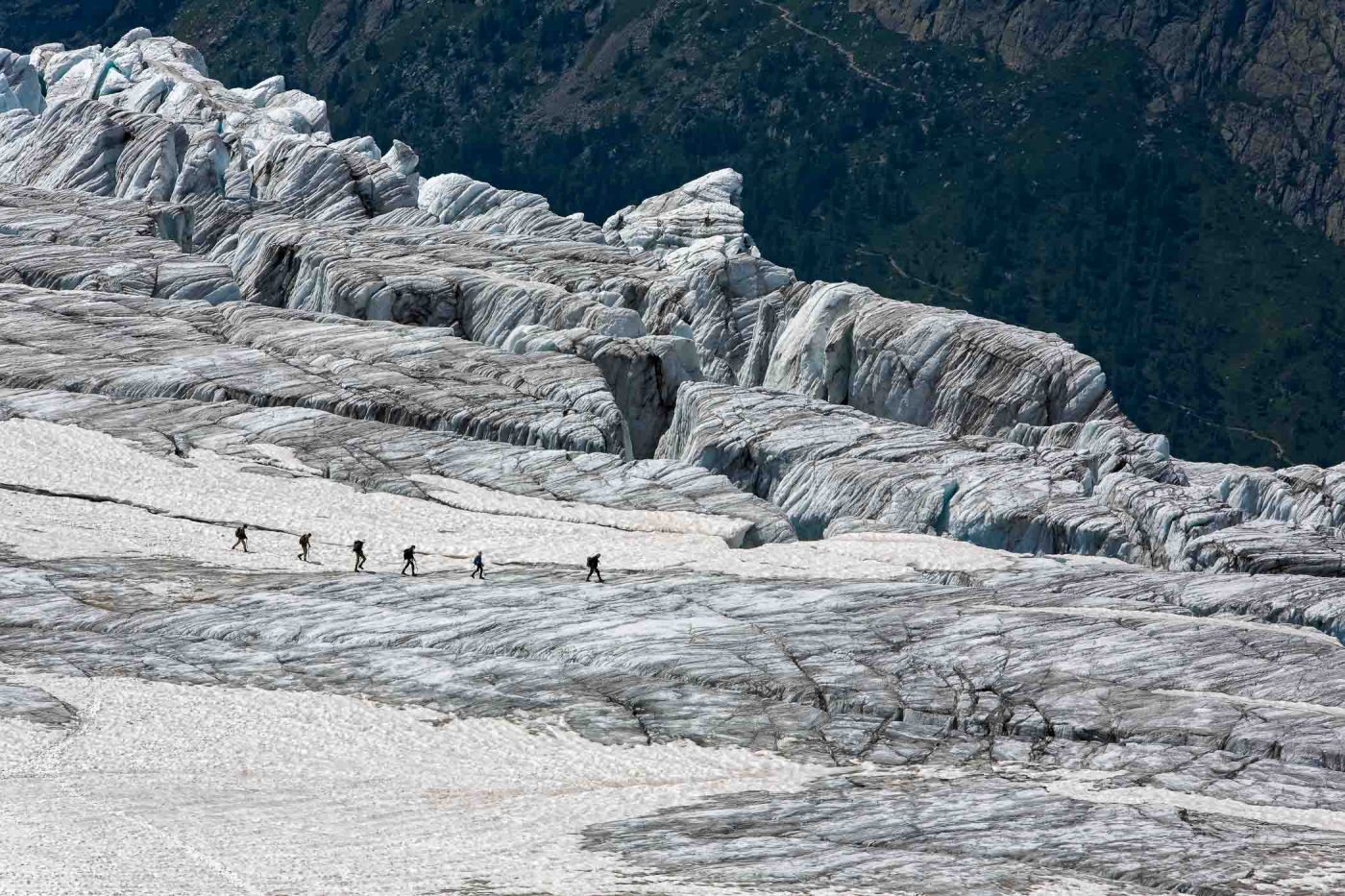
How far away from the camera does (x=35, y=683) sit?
5950cm

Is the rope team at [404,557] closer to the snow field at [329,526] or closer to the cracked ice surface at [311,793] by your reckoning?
the snow field at [329,526]

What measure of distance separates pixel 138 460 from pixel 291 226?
40.5 m

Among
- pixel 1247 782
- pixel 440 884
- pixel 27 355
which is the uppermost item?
pixel 1247 782

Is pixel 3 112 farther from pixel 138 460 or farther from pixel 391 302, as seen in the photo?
pixel 138 460

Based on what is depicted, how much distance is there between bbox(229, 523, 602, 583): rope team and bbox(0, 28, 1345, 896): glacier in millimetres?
759

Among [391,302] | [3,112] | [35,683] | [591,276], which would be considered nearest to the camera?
[35,683]

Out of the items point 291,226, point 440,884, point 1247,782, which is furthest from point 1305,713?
point 291,226

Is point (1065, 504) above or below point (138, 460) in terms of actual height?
above

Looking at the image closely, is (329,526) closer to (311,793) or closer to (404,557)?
(404,557)

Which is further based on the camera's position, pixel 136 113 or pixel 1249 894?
pixel 136 113

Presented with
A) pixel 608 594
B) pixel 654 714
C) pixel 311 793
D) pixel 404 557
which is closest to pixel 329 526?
pixel 404 557

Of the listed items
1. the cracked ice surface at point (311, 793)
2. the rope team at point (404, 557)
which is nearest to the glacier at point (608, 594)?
the cracked ice surface at point (311, 793)

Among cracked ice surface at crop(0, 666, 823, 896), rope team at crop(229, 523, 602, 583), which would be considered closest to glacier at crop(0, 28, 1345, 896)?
cracked ice surface at crop(0, 666, 823, 896)

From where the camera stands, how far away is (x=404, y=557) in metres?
72.9
